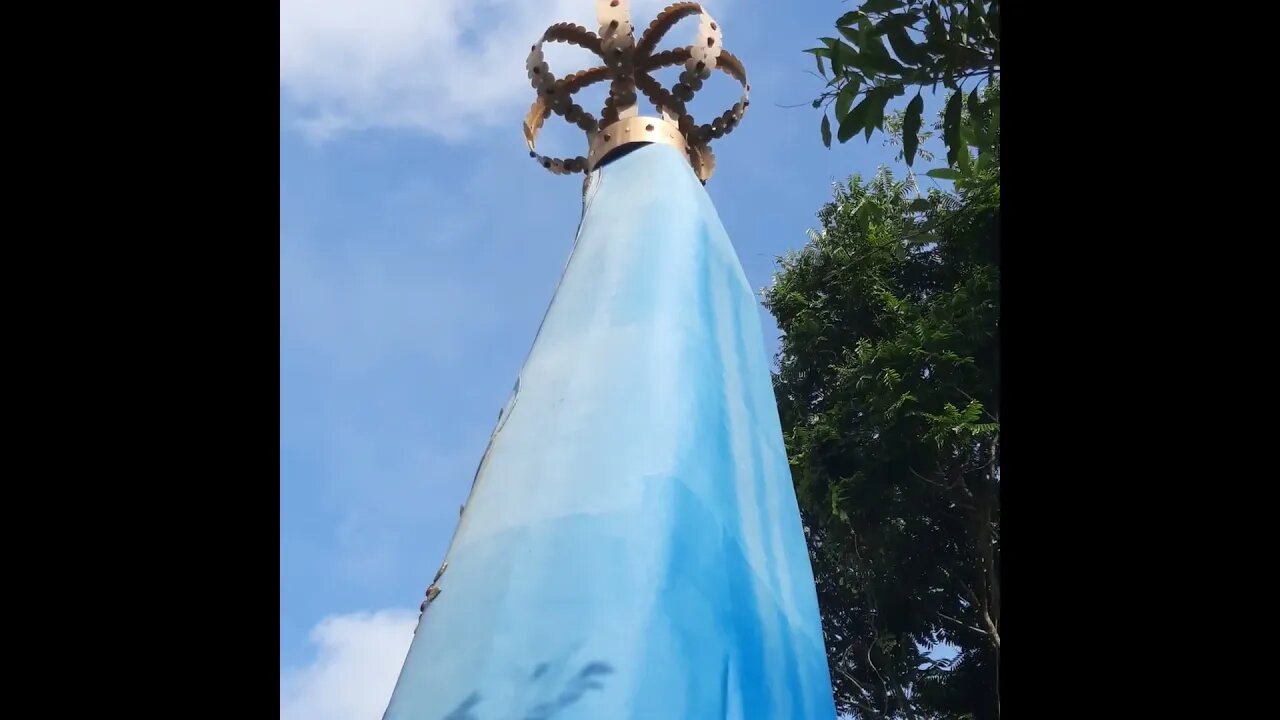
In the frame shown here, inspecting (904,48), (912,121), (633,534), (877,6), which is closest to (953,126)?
(912,121)

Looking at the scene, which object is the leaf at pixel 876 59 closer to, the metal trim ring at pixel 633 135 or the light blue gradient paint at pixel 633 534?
the light blue gradient paint at pixel 633 534

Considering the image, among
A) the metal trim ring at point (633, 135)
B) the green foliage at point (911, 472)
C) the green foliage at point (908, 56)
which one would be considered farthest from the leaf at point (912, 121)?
the green foliage at point (911, 472)

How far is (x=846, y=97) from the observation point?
352cm

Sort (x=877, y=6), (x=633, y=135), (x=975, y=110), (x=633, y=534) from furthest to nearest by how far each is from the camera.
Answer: (x=633, y=135) → (x=975, y=110) → (x=877, y=6) → (x=633, y=534)

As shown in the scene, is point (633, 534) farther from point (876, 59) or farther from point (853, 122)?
point (876, 59)

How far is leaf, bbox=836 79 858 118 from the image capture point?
3.50 m

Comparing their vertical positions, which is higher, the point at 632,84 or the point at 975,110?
the point at 632,84

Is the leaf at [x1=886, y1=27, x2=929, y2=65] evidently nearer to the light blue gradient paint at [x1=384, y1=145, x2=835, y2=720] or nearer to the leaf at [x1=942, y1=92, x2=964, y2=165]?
the leaf at [x1=942, y1=92, x2=964, y2=165]

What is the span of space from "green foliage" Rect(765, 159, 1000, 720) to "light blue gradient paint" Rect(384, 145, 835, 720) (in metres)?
4.83

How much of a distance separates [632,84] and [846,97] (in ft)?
5.15
